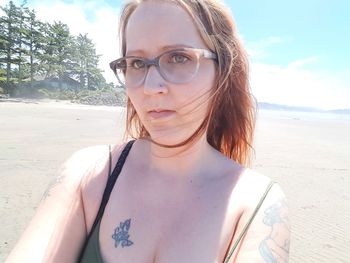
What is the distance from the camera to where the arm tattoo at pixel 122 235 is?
4.74ft

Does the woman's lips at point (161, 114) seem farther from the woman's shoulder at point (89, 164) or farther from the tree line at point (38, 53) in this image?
the tree line at point (38, 53)

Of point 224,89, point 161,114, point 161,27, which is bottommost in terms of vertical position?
point 161,114

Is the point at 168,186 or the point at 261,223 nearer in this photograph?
the point at 261,223

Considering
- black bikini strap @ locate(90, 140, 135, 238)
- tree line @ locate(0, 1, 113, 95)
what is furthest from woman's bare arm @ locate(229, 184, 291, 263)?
tree line @ locate(0, 1, 113, 95)

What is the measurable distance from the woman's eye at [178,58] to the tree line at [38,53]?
1383 inches

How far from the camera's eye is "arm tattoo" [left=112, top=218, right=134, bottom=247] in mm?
1444

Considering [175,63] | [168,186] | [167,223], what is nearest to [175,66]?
[175,63]

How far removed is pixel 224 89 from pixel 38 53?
42.1 metres

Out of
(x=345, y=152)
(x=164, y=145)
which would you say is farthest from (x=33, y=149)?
(x=345, y=152)

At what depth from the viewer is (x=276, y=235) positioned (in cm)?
142

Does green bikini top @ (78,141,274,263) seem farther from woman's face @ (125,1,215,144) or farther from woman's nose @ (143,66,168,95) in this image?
woman's nose @ (143,66,168,95)

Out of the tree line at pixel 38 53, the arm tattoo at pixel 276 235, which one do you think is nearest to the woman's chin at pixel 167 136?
the arm tattoo at pixel 276 235

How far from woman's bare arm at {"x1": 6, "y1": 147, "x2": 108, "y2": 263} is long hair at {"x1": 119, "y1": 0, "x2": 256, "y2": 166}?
562 millimetres

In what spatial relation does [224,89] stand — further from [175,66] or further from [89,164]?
[89,164]
